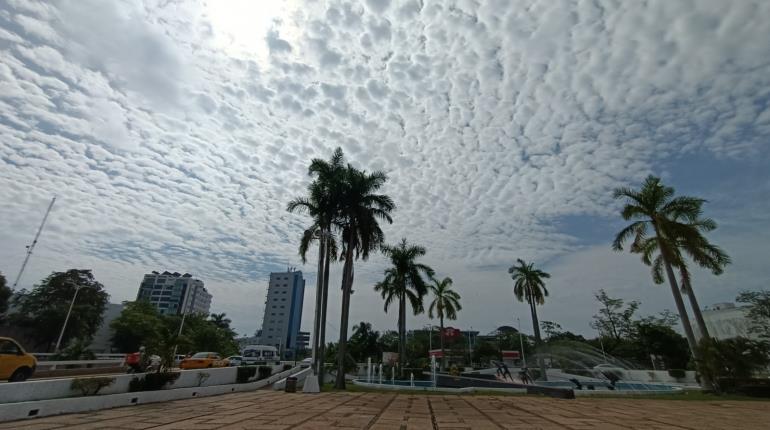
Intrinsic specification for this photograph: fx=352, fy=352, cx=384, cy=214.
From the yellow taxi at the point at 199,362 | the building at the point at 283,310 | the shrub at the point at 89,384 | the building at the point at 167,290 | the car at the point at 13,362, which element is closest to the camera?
the shrub at the point at 89,384

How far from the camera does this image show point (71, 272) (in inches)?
1891

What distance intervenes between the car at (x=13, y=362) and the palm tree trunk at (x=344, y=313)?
44.5 ft

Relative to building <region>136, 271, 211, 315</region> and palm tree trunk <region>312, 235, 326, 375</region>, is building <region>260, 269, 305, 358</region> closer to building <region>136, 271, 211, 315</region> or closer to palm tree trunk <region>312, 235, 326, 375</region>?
building <region>136, 271, 211, 315</region>

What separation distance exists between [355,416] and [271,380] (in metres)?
17.5

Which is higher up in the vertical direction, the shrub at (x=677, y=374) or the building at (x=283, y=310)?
the building at (x=283, y=310)

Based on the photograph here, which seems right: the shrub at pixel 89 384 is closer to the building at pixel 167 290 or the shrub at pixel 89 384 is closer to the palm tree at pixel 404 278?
the palm tree at pixel 404 278

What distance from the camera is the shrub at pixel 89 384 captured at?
416 inches

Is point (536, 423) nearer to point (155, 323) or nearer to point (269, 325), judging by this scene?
point (155, 323)

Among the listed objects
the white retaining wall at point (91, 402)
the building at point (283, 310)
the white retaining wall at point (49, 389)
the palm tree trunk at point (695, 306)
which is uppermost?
the building at point (283, 310)

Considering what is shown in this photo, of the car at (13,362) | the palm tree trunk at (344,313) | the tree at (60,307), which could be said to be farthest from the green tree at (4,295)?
the palm tree trunk at (344,313)

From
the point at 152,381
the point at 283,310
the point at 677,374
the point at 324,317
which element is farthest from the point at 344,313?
the point at 283,310

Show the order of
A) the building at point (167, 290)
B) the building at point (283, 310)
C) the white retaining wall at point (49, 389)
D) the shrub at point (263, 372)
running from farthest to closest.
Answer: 1. the building at point (283, 310)
2. the building at point (167, 290)
3. the shrub at point (263, 372)
4. the white retaining wall at point (49, 389)

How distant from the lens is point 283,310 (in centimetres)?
13400

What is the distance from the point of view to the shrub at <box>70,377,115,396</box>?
1058cm
